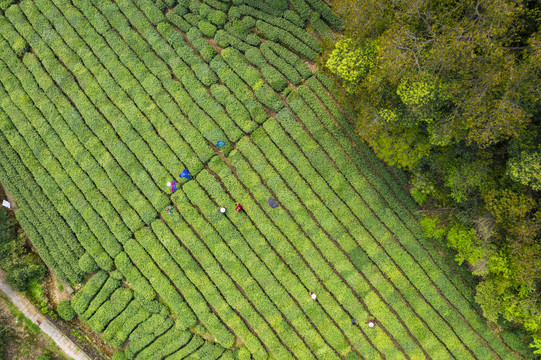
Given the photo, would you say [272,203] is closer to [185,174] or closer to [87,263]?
[185,174]

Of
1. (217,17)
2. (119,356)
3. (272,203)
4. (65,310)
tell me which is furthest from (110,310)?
(217,17)

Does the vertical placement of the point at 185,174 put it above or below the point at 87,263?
above

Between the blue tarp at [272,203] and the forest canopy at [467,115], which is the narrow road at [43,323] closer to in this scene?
the blue tarp at [272,203]

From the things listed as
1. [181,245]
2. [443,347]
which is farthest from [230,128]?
[443,347]

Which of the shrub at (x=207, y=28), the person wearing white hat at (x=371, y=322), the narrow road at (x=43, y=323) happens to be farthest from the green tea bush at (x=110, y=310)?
the shrub at (x=207, y=28)

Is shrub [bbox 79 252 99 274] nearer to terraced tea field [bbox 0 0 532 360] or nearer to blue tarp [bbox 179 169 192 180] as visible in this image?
terraced tea field [bbox 0 0 532 360]

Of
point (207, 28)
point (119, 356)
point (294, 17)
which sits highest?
point (207, 28)
